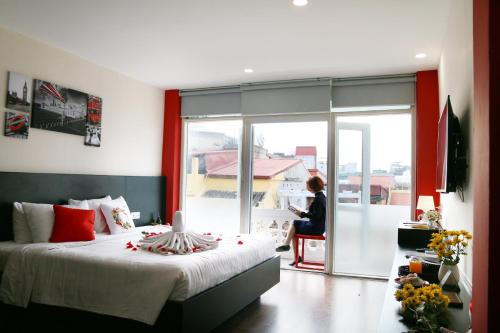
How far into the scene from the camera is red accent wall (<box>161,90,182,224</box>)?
606 cm

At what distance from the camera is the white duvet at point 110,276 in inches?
104

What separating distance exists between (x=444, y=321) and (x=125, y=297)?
2.06m

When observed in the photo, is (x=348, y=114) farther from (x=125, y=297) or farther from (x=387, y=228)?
(x=125, y=297)

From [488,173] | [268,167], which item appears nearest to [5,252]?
[268,167]

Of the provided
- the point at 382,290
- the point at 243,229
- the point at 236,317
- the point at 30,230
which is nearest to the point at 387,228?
the point at 382,290

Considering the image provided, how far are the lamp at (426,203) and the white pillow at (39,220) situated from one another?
3843 millimetres

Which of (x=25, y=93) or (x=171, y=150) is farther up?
(x=25, y=93)

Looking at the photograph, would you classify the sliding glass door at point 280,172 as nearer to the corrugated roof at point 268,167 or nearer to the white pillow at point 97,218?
the corrugated roof at point 268,167

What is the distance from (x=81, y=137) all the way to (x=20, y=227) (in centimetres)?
137

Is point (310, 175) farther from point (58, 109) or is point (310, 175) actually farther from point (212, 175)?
point (58, 109)

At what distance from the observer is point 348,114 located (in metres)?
5.27

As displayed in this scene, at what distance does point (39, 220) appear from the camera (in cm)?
362

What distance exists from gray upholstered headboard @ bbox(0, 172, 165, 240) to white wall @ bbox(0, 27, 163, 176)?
13cm

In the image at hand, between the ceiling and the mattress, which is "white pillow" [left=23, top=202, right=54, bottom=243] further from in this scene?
the ceiling
